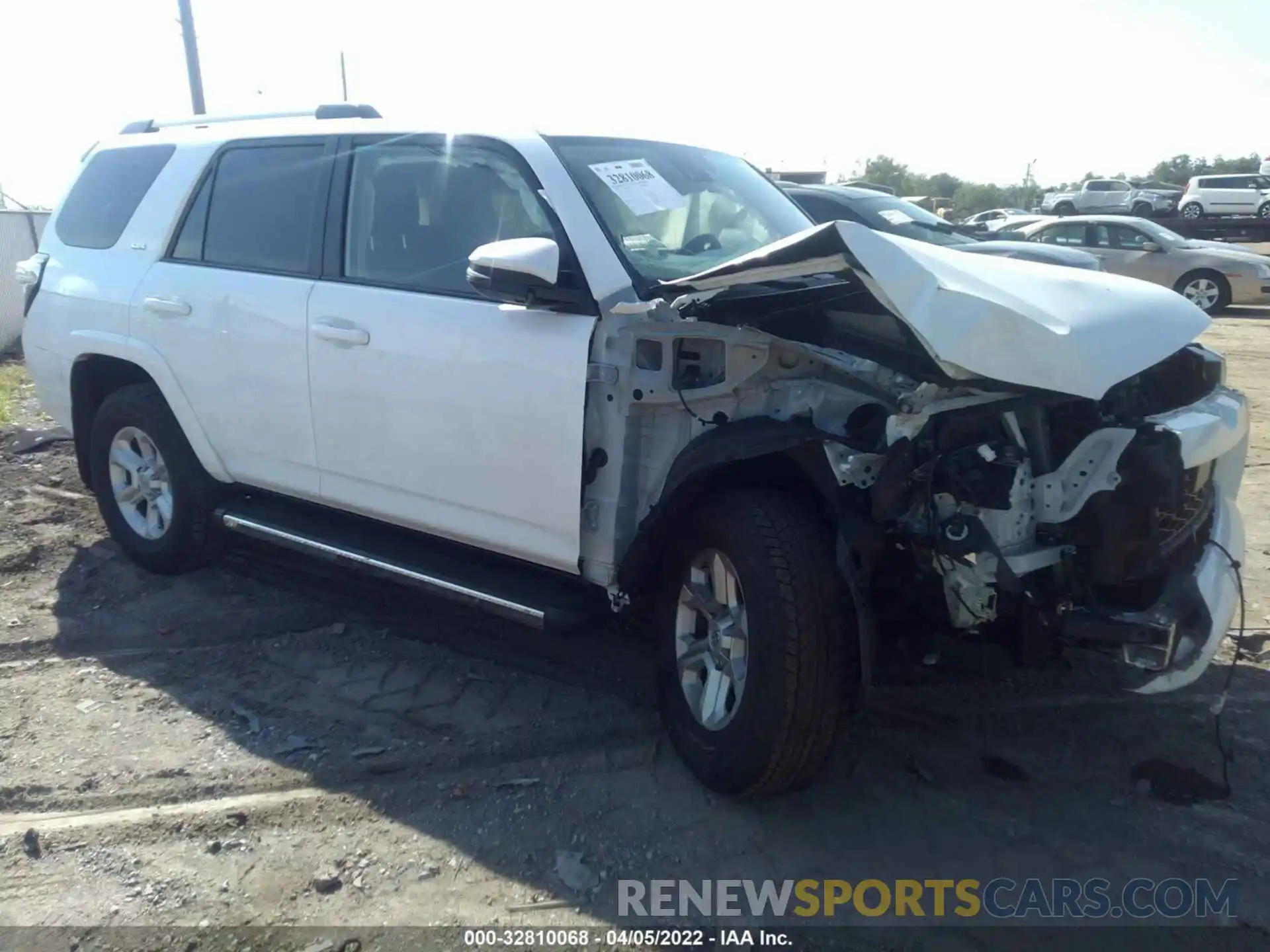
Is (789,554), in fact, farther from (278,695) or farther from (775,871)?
(278,695)

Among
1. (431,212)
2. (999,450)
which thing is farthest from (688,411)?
(431,212)

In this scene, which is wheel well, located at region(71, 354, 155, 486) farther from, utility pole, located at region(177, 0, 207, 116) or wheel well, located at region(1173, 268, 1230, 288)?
wheel well, located at region(1173, 268, 1230, 288)

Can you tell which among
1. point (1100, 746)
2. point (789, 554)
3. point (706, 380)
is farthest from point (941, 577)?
point (1100, 746)

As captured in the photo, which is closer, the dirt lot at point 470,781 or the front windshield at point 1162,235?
the dirt lot at point 470,781

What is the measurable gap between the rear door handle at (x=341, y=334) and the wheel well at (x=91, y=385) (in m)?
1.48

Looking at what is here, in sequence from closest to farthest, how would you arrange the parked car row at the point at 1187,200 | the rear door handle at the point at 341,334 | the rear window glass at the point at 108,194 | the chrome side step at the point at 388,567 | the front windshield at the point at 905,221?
the chrome side step at the point at 388,567 → the rear door handle at the point at 341,334 → the rear window glass at the point at 108,194 → the front windshield at the point at 905,221 → the parked car row at the point at 1187,200

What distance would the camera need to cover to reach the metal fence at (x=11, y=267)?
520 inches

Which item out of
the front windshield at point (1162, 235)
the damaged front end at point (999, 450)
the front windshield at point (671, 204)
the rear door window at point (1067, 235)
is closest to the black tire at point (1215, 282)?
the front windshield at point (1162, 235)

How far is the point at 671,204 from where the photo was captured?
386cm

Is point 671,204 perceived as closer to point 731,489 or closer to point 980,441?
point 731,489

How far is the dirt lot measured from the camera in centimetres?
297

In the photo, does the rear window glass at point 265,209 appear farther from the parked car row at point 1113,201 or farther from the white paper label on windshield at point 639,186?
the parked car row at point 1113,201

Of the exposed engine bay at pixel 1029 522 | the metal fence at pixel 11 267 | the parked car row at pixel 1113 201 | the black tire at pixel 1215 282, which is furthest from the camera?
the parked car row at pixel 1113 201

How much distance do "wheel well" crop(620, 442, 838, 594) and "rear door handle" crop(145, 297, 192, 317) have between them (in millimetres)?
2525
